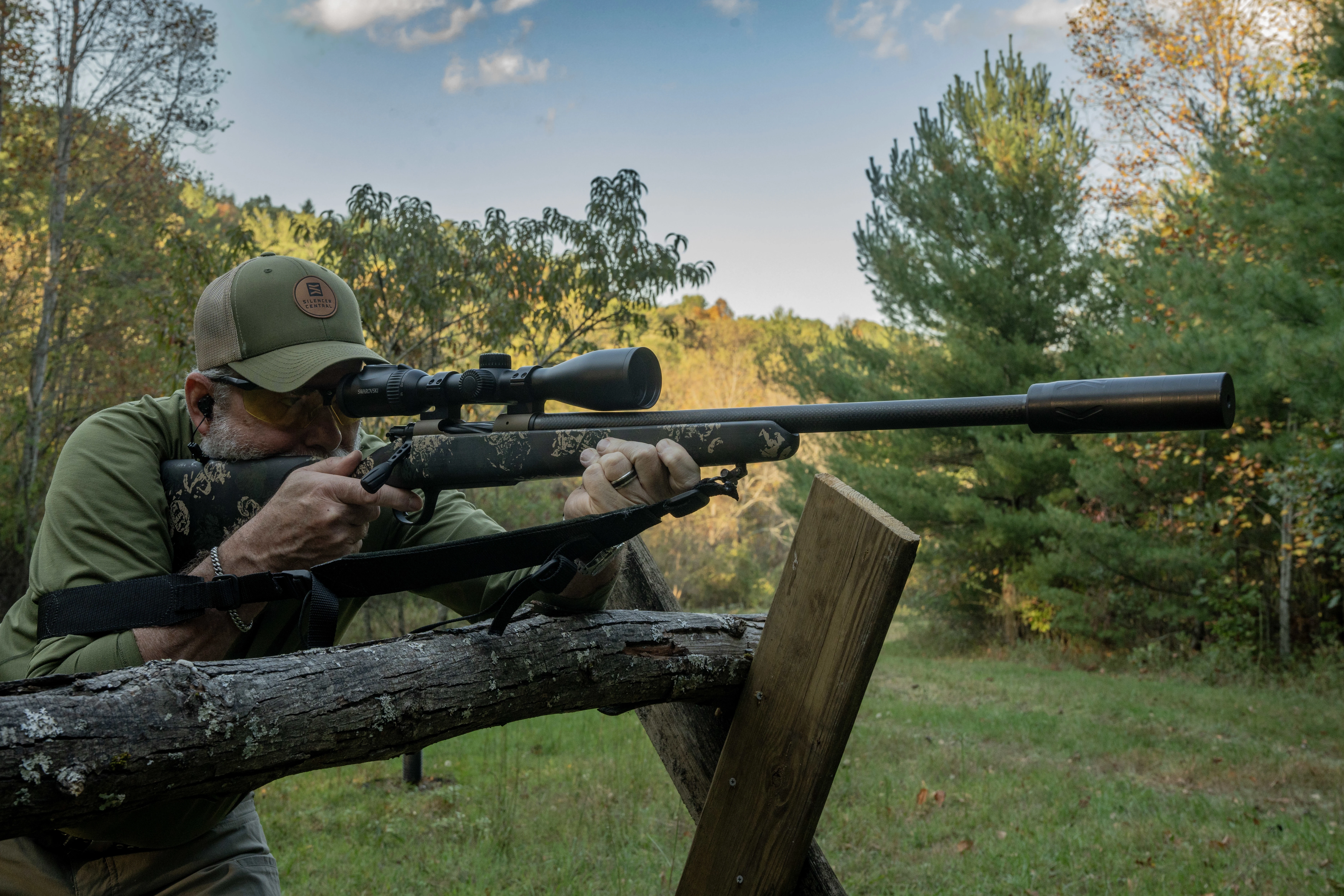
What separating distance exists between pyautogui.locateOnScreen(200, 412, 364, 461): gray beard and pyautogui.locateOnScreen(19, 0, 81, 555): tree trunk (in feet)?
49.9

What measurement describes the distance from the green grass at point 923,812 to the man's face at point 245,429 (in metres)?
3.34

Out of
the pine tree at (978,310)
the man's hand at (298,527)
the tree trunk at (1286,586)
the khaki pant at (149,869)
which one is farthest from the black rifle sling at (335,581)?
the pine tree at (978,310)

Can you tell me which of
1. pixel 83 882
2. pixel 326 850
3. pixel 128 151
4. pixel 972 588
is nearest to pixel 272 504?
pixel 83 882

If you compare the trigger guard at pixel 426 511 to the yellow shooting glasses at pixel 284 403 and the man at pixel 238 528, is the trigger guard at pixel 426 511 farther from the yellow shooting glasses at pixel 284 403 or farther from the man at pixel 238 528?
the yellow shooting glasses at pixel 284 403

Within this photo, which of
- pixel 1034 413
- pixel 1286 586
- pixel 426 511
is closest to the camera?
pixel 1034 413

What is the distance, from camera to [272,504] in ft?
7.00

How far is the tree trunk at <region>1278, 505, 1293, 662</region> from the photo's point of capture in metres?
12.6

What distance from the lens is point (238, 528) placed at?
2.26 m

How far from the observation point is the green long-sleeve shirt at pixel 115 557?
6.38 ft

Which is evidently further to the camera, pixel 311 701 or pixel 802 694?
pixel 802 694

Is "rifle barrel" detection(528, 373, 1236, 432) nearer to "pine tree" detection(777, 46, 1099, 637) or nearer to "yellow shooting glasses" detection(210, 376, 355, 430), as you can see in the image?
"yellow shooting glasses" detection(210, 376, 355, 430)

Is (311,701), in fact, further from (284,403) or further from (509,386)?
(284,403)

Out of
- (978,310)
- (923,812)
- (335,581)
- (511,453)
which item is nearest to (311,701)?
(335,581)

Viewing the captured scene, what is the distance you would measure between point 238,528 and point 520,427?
0.75 m
